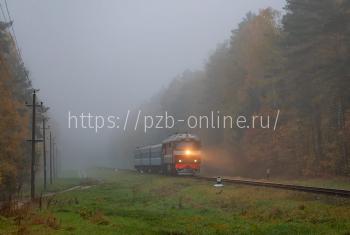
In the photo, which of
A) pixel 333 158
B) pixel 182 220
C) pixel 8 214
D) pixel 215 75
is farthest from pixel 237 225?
pixel 215 75

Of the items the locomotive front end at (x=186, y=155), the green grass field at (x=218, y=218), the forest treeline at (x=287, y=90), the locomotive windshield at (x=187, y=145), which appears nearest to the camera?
the green grass field at (x=218, y=218)

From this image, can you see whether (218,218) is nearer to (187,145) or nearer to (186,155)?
Answer: (186,155)

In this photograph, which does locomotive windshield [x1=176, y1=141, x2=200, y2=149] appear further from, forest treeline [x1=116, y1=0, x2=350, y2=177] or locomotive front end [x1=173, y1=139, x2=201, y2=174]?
forest treeline [x1=116, y1=0, x2=350, y2=177]

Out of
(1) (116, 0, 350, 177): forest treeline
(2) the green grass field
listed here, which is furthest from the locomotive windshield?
(2) the green grass field

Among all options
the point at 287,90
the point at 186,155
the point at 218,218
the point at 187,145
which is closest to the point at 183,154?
the point at 186,155

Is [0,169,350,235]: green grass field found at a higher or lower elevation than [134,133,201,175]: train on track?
lower

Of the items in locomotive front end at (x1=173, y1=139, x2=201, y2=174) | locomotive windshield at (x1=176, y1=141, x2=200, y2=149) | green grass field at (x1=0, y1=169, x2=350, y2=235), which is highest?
locomotive windshield at (x1=176, y1=141, x2=200, y2=149)

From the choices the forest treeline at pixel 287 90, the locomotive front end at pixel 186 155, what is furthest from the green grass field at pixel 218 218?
the locomotive front end at pixel 186 155

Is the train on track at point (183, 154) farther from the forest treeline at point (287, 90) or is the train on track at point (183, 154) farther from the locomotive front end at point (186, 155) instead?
the forest treeline at point (287, 90)

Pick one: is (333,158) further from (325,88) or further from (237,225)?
(237,225)

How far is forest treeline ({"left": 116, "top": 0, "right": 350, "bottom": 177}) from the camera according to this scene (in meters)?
44.8

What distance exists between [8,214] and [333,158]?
101 ft

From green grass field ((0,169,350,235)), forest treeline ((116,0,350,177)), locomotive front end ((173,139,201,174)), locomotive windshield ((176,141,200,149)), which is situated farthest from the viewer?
locomotive windshield ((176,141,200,149))

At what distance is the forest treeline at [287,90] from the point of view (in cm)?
4475
